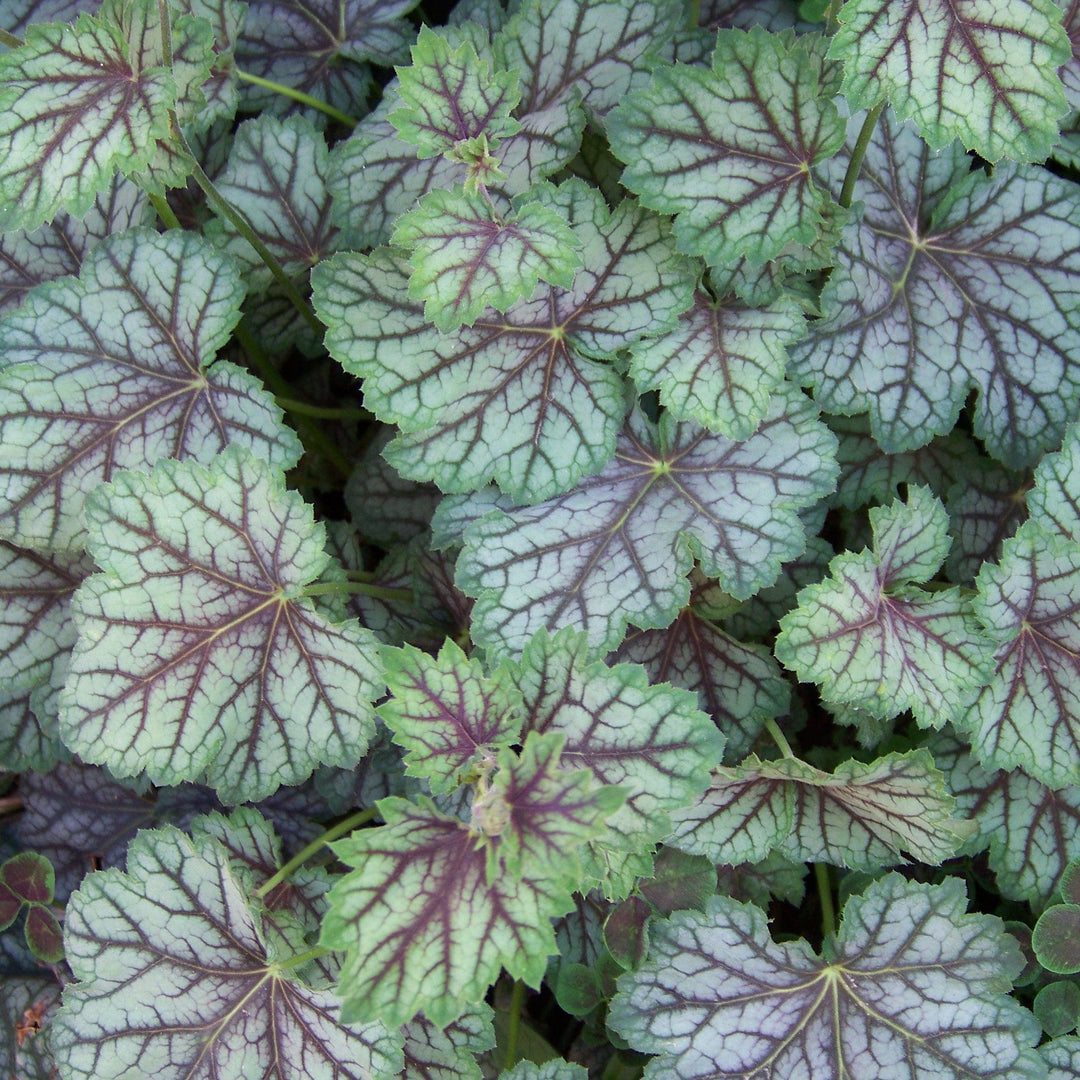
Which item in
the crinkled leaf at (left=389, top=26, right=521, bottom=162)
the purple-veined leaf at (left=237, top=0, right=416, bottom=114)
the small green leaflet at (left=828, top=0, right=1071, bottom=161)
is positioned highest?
the purple-veined leaf at (left=237, top=0, right=416, bottom=114)

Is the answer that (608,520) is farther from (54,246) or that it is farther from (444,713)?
(54,246)

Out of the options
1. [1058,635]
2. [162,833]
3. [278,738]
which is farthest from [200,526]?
[1058,635]

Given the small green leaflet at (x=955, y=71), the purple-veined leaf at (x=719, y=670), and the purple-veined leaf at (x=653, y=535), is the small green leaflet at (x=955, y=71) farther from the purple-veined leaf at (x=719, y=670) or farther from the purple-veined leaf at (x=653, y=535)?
the purple-veined leaf at (x=719, y=670)

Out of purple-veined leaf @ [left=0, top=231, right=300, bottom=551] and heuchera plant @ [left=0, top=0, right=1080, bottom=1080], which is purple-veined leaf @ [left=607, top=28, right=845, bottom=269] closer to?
heuchera plant @ [left=0, top=0, right=1080, bottom=1080]

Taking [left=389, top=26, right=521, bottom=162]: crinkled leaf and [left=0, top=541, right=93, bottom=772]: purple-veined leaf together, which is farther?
[left=0, top=541, right=93, bottom=772]: purple-veined leaf

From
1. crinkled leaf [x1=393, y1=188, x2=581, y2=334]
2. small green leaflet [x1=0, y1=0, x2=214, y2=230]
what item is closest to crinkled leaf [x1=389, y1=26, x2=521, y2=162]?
crinkled leaf [x1=393, y1=188, x2=581, y2=334]

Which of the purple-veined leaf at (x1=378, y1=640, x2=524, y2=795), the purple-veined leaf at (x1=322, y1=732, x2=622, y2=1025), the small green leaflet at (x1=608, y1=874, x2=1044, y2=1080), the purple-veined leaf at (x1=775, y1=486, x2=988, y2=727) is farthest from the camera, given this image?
the small green leaflet at (x1=608, y1=874, x2=1044, y2=1080)

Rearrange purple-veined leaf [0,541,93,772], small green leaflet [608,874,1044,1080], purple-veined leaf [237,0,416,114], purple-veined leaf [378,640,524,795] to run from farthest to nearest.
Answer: purple-veined leaf [237,0,416,114] → purple-veined leaf [0,541,93,772] → small green leaflet [608,874,1044,1080] → purple-veined leaf [378,640,524,795]
